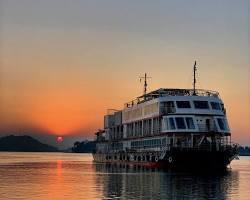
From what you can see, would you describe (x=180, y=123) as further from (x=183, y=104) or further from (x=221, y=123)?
(x=221, y=123)

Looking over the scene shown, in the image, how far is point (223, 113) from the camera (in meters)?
84.4

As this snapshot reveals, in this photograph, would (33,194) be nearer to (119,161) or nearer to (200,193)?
(200,193)

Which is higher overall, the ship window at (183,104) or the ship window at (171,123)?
the ship window at (183,104)

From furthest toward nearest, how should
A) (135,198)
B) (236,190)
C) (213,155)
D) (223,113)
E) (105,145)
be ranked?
(105,145)
(223,113)
(213,155)
(236,190)
(135,198)

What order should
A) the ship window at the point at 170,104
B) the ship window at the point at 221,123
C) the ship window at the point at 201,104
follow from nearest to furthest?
the ship window at the point at 221,123 < the ship window at the point at 201,104 < the ship window at the point at 170,104

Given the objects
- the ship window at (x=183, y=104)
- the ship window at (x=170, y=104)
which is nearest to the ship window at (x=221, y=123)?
the ship window at (x=183, y=104)

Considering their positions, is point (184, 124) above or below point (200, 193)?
above

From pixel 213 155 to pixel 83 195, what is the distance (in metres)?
38.1

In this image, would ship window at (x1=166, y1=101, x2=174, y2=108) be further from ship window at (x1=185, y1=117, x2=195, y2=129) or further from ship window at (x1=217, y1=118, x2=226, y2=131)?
ship window at (x1=217, y1=118, x2=226, y2=131)

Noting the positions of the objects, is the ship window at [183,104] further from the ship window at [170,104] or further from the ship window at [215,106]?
the ship window at [215,106]

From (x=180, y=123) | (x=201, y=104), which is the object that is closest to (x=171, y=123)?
(x=180, y=123)

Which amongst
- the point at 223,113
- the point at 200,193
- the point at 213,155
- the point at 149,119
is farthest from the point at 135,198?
the point at 149,119

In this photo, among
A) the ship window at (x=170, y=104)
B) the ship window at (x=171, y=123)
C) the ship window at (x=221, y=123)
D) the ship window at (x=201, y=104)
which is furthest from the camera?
the ship window at (x=170, y=104)

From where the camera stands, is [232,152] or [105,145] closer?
[232,152]
